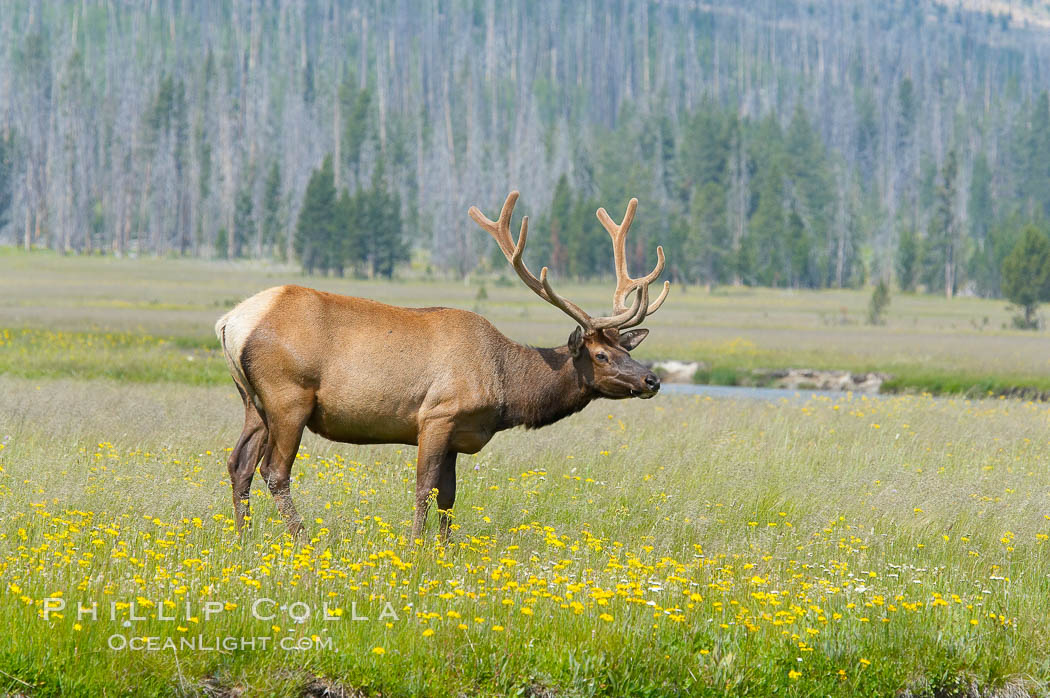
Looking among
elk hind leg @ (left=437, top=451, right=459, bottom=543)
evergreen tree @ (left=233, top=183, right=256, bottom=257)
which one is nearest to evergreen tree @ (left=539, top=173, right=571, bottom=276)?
evergreen tree @ (left=233, top=183, right=256, bottom=257)

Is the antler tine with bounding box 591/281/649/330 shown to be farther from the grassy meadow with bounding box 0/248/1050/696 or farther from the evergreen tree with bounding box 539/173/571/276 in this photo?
the evergreen tree with bounding box 539/173/571/276

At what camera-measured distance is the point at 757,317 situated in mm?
53062

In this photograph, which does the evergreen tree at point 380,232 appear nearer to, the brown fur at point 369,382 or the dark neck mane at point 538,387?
the dark neck mane at point 538,387

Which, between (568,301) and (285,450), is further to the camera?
(568,301)

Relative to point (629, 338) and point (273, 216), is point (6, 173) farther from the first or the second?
point (629, 338)

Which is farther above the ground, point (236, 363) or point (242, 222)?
point (242, 222)

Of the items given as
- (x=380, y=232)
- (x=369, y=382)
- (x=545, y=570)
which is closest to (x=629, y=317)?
(x=369, y=382)

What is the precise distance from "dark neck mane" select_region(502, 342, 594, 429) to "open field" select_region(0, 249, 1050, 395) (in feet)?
47.1

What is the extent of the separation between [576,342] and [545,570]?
200cm

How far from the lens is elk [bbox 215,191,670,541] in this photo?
814 cm

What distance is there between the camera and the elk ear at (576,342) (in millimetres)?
8812

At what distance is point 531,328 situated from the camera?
131ft

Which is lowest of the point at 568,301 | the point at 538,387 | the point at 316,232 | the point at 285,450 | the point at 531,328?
the point at 531,328

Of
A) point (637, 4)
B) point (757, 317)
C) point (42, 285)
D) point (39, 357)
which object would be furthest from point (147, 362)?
point (637, 4)
